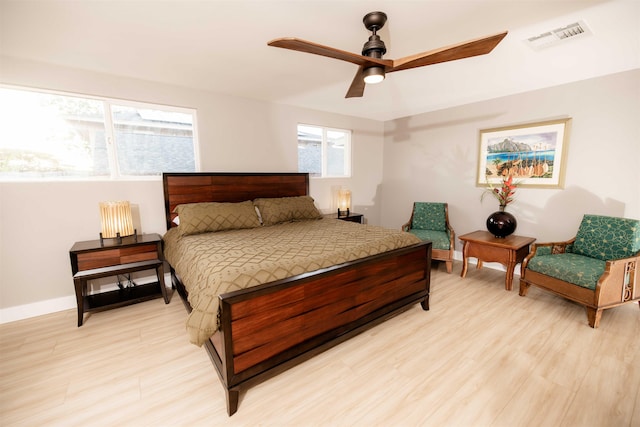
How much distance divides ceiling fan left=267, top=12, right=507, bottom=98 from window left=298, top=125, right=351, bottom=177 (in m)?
2.29

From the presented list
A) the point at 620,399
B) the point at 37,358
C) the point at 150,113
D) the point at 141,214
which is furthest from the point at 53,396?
the point at 620,399

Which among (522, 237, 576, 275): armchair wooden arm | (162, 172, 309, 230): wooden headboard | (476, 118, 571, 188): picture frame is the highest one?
(476, 118, 571, 188): picture frame

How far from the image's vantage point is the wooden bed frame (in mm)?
1543

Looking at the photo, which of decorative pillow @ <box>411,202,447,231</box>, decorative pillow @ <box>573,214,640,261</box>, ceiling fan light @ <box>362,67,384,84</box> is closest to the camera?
ceiling fan light @ <box>362,67,384,84</box>

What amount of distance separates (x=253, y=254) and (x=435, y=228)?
10.6 feet

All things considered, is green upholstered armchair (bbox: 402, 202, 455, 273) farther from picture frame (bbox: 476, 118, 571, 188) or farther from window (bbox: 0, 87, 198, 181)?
window (bbox: 0, 87, 198, 181)

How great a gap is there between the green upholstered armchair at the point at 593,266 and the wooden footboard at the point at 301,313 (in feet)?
5.01

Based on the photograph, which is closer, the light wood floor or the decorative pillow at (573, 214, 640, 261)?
the light wood floor

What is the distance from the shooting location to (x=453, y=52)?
1750 mm

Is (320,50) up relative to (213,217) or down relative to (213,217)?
up

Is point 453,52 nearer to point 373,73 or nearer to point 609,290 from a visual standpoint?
point 373,73

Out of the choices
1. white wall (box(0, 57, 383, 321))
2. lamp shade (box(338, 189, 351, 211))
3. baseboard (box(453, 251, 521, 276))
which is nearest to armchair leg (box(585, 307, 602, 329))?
baseboard (box(453, 251, 521, 276))

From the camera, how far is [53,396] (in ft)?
5.48

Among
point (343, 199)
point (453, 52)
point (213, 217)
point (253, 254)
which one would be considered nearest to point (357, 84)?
point (453, 52)
